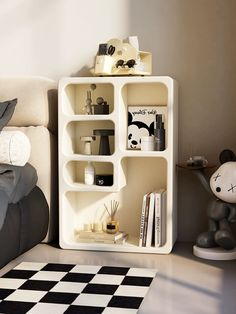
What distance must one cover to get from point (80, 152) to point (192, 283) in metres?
1.07

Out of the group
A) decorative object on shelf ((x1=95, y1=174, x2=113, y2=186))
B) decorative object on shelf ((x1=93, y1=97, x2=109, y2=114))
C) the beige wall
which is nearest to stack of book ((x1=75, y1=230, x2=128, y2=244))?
decorative object on shelf ((x1=95, y1=174, x2=113, y2=186))

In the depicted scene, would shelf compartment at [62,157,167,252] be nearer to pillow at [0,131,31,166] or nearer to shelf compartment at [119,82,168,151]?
shelf compartment at [119,82,168,151]

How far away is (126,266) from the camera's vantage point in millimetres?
2453

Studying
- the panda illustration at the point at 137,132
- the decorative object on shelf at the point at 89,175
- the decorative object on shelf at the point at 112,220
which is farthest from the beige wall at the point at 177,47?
the decorative object on shelf at the point at 89,175

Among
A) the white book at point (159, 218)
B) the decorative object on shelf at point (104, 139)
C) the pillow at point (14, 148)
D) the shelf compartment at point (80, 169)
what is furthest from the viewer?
the shelf compartment at point (80, 169)

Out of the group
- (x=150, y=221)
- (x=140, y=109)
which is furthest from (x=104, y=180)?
(x=140, y=109)

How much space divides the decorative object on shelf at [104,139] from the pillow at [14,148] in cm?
39

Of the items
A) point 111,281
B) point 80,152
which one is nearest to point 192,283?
point 111,281

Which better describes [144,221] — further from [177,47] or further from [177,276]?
[177,47]

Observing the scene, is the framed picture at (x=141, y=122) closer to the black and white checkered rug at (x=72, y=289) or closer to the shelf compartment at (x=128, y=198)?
the shelf compartment at (x=128, y=198)

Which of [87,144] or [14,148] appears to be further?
[87,144]

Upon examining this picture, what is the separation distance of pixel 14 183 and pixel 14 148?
0.60 feet

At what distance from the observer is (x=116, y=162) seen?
8.86 feet

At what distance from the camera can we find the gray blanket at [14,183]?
223 centimetres
